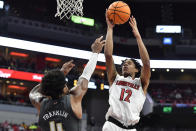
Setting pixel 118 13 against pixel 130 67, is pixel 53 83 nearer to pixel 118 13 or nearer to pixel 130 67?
pixel 130 67

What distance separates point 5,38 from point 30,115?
17.0 ft

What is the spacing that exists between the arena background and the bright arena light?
0.07m

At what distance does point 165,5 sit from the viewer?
29672mm

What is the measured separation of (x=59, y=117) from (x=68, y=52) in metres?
21.5

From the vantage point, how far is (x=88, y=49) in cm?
2562

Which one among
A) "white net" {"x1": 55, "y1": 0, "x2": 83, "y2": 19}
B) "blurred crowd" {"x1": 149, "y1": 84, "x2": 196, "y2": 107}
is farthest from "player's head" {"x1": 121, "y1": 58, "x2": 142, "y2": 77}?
"blurred crowd" {"x1": 149, "y1": 84, "x2": 196, "y2": 107}

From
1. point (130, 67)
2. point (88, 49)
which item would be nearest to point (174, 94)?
point (88, 49)

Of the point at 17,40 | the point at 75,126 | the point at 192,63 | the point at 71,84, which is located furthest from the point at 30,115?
the point at 75,126

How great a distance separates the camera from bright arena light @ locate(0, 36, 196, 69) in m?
22.8

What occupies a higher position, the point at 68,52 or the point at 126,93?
the point at 68,52

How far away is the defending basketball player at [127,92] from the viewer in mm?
4672

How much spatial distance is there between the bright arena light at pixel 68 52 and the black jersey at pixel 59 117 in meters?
19.8

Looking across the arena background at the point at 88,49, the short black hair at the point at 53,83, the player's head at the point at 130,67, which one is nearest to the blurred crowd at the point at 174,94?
the arena background at the point at 88,49

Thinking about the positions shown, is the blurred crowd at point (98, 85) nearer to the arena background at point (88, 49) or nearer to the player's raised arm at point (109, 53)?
the arena background at point (88, 49)
